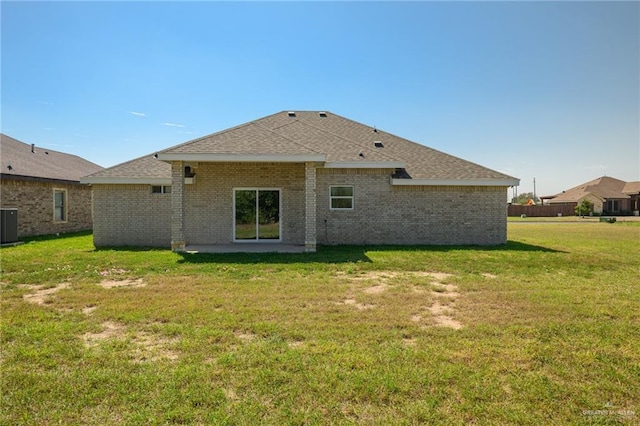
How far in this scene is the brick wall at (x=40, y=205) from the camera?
1609 centimetres

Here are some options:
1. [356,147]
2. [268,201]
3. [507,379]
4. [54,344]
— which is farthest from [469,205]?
[54,344]

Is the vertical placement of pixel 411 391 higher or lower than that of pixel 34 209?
lower

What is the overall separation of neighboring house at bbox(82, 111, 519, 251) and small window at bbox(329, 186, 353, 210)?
0.14 ft

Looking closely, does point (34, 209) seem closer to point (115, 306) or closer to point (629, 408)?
point (115, 306)

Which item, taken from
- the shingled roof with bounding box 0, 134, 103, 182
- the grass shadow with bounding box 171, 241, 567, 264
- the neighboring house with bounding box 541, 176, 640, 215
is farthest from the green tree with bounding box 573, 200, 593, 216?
the shingled roof with bounding box 0, 134, 103, 182

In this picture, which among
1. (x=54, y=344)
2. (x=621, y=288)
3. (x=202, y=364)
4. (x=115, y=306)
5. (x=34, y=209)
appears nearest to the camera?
(x=202, y=364)

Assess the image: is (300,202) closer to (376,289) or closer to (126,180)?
(126,180)

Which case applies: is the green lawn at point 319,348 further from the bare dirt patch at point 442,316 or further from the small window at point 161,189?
the small window at point 161,189

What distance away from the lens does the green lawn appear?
9.86ft

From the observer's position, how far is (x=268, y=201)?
1452 cm

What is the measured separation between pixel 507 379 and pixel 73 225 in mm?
22739

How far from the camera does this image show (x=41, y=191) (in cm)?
1761

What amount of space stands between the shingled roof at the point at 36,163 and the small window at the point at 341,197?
47.9 feet

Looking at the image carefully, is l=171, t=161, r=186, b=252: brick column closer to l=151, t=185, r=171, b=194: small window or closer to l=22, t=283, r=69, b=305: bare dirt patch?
l=151, t=185, r=171, b=194: small window
